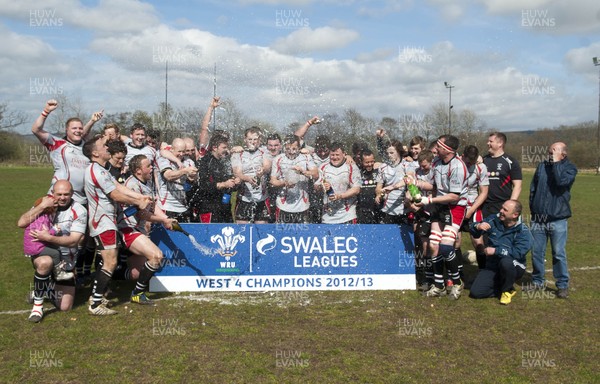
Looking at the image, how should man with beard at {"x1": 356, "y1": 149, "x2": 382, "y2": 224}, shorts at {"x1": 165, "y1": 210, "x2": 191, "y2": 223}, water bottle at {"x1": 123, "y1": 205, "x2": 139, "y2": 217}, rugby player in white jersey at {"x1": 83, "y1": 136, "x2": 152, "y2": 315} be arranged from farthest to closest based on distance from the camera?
man with beard at {"x1": 356, "y1": 149, "x2": 382, "y2": 224}, shorts at {"x1": 165, "y1": 210, "x2": 191, "y2": 223}, water bottle at {"x1": 123, "y1": 205, "x2": 139, "y2": 217}, rugby player in white jersey at {"x1": 83, "y1": 136, "x2": 152, "y2": 315}

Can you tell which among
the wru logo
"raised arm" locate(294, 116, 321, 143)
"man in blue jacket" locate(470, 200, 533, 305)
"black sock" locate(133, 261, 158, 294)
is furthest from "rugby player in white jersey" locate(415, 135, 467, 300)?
"black sock" locate(133, 261, 158, 294)

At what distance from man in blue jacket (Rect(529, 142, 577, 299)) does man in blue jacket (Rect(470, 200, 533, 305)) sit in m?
0.27

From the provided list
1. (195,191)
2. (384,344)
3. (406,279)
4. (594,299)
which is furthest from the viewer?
(195,191)

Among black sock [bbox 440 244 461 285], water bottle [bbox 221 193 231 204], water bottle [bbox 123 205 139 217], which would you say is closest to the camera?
water bottle [bbox 123 205 139 217]

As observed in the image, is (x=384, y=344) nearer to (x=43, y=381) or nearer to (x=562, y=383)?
(x=562, y=383)

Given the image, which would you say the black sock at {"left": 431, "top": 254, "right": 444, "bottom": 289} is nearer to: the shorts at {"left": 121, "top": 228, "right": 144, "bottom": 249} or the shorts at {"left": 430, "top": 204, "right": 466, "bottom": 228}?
the shorts at {"left": 430, "top": 204, "right": 466, "bottom": 228}

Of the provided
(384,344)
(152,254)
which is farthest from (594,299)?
(152,254)

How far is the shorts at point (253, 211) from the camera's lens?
26.8 feet

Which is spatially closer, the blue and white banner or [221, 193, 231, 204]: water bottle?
the blue and white banner

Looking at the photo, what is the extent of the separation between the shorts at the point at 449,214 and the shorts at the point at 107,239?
13.9 ft

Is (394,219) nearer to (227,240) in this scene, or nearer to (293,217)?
(293,217)

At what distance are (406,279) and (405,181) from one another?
1465 millimetres

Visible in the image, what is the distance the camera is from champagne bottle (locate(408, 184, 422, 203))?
671 cm

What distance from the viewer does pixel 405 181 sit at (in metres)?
6.95
